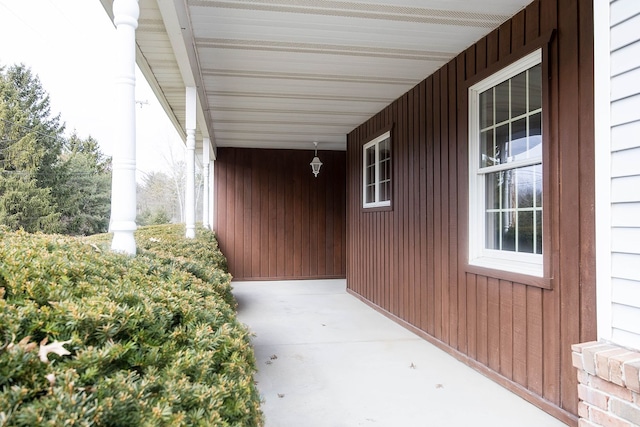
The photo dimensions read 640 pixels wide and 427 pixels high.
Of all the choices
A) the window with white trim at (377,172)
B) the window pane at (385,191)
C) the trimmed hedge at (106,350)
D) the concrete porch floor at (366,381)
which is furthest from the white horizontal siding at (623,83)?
the window pane at (385,191)

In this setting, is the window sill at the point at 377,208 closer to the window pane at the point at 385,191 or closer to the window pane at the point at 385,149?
the window pane at the point at 385,191

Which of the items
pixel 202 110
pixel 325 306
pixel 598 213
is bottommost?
pixel 325 306

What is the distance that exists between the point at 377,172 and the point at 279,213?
3.30 meters

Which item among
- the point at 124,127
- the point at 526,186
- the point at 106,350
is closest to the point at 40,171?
the point at 124,127

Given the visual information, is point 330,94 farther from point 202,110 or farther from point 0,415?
point 0,415

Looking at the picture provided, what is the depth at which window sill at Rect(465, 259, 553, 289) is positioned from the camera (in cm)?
267

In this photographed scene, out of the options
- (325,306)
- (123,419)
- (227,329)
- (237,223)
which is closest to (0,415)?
(123,419)

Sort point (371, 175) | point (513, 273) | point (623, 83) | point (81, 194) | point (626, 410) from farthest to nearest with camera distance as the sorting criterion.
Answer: point (81, 194) → point (371, 175) → point (513, 273) → point (623, 83) → point (626, 410)

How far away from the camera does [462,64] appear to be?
3.77m

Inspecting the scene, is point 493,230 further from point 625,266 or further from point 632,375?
point 632,375

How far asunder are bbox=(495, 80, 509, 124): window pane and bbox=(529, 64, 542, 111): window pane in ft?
0.92

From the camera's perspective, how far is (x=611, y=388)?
1.91m

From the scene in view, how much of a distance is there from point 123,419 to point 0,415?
0.21 m

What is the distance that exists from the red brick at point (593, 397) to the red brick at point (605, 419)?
0.09ft
